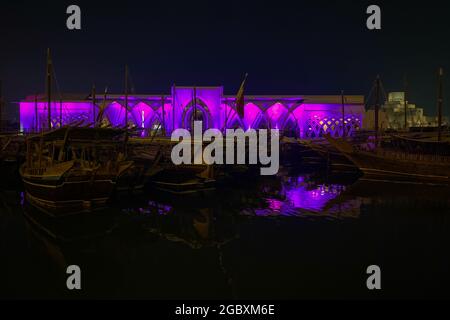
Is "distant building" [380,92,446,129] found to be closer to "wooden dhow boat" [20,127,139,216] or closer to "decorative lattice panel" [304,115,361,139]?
"decorative lattice panel" [304,115,361,139]

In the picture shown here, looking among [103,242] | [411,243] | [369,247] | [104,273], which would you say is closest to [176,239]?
[103,242]

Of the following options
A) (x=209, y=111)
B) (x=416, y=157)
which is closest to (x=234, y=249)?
(x=416, y=157)

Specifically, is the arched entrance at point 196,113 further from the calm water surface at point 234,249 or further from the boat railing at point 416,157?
the calm water surface at point 234,249

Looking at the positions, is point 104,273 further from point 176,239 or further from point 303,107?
point 303,107

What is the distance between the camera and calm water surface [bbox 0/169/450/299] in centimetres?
1071

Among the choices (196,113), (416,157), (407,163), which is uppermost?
(196,113)

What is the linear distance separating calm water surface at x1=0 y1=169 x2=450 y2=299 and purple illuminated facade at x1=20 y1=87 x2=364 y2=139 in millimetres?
25474

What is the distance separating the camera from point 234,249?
13.7 metres

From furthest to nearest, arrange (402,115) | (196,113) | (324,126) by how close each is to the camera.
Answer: (402,115) < (324,126) < (196,113)

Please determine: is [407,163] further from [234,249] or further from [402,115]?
[402,115]

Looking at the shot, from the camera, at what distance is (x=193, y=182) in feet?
78.1

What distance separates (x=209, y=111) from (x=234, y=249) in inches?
1349
